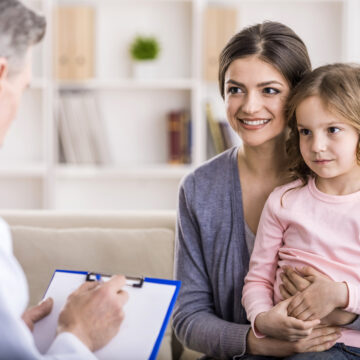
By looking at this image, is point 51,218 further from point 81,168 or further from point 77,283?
point 81,168

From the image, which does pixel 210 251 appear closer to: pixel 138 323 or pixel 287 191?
pixel 287 191

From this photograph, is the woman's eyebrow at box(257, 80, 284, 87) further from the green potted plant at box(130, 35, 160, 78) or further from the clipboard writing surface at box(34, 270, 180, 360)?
the green potted plant at box(130, 35, 160, 78)

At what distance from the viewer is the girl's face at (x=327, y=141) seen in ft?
4.81

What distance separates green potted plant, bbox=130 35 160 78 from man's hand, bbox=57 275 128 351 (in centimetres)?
246

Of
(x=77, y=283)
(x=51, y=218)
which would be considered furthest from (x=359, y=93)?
(x=51, y=218)

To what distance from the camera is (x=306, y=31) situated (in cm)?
370

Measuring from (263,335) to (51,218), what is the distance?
1.00m

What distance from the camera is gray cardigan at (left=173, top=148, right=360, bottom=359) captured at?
169 centimetres

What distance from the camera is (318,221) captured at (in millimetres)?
1490

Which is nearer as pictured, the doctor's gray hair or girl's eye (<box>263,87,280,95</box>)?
the doctor's gray hair

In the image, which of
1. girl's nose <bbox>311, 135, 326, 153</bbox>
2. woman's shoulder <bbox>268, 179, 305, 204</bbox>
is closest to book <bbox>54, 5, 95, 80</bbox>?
woman's shoulder <bbox>268, 179, 305, 204</bbox>

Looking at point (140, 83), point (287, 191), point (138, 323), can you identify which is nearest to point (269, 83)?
point (287, 191)

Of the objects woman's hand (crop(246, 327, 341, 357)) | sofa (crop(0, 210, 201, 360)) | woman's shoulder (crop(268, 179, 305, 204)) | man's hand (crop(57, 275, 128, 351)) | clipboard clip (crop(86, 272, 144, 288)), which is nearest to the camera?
man's hand (crop(57, 275, 128, 351))

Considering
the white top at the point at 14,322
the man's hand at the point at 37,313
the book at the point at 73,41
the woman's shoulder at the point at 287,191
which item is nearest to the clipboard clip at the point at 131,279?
the man's hand at the point at 37,313
